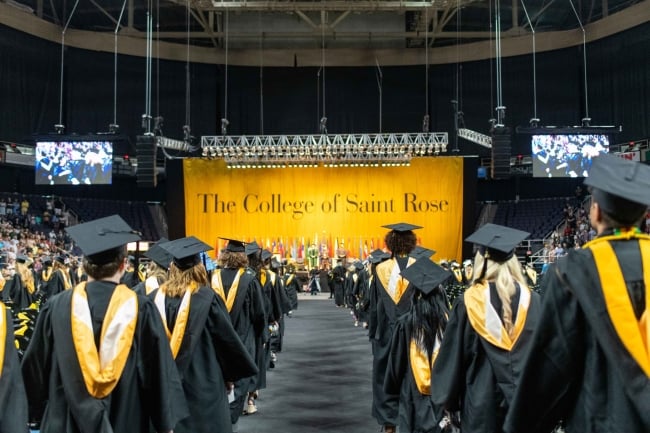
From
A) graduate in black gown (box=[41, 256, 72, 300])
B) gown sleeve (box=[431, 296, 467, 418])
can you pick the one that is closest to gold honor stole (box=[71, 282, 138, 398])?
gown sleeve (box=[431, 296, 467, 418])

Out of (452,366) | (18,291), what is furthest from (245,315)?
(18,291)

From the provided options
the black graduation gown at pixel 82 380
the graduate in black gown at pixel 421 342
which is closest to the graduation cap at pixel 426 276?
the graduate in black gown at pixel 421 342

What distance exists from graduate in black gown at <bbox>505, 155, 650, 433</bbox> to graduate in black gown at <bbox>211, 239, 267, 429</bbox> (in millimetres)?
4280

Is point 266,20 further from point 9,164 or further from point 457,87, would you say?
point 9,164

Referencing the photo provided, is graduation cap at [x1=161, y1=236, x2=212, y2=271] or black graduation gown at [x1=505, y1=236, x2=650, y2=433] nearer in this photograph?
black graduation gown at [x1=505, y1=236, x2=650, y2=433]

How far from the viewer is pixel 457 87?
3028 cm

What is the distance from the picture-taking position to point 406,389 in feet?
16.6

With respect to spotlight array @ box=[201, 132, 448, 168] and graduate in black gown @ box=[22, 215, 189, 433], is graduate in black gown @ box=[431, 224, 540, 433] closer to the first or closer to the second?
graduate in black gown @ box=[22, 215, 189, 433]

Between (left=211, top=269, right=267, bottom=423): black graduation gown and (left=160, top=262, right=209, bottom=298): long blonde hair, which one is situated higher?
(left=160, top=262, right=209, bottom=298): long blonde hair

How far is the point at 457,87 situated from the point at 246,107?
8.72 meters

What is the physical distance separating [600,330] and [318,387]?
22.4ft

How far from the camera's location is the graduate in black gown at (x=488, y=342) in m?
3.74

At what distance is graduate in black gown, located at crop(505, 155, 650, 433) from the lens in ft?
7.11

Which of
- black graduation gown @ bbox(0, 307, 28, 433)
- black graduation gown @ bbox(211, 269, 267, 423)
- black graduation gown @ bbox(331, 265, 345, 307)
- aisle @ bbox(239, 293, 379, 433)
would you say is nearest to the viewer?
black graduation gown @ bbox(0, 307, 28, 433)
